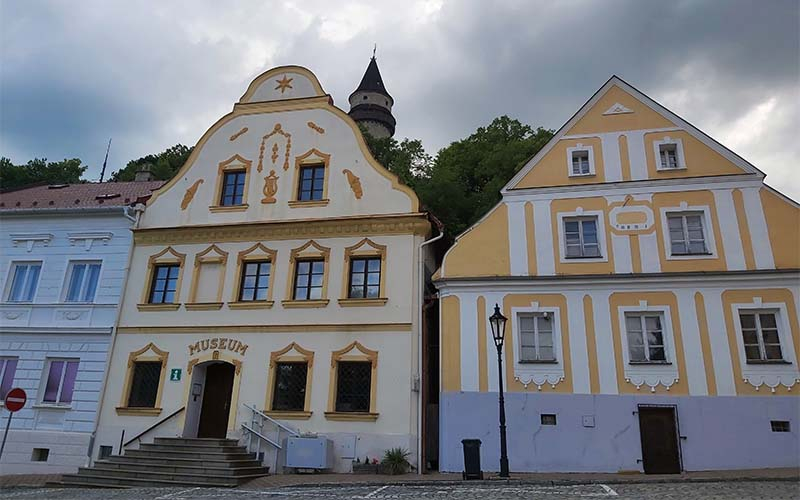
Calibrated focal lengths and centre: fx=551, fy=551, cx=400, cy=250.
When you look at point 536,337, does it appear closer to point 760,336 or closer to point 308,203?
point 760,336

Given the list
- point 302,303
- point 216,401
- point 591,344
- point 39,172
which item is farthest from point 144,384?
point 39,172

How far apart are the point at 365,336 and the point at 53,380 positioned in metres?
10.5

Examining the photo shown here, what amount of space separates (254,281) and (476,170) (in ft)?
47.9

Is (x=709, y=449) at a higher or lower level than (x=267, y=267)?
lower

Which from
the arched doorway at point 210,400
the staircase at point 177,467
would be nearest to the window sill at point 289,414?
the staircase at point 177,467

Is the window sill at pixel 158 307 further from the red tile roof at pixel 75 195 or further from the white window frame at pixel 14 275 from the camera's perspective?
the red tile roof at pixel 75 195

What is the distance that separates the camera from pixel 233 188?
19.6 meters

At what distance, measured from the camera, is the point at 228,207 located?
1905cm

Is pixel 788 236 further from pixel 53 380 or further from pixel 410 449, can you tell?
→ pixel 53 380

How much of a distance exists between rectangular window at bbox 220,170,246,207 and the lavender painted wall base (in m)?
10.0

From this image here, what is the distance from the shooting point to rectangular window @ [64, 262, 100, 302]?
18.9 m

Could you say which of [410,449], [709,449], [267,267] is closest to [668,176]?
[709,449]

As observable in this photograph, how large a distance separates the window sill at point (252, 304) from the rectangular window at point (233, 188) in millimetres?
3775

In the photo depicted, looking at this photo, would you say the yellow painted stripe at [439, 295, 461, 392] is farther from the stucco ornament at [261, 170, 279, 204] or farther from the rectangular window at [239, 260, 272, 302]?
the stucco ornament at [261, 170, 279, 204]
